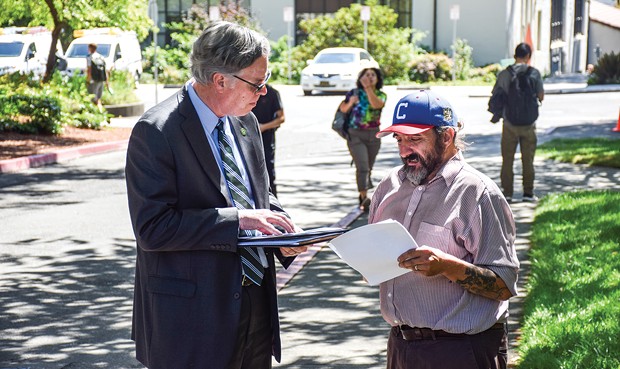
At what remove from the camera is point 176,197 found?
3.63m

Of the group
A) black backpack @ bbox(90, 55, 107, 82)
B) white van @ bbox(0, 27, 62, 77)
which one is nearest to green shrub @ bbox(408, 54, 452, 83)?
white van @ bbox(0, 27, 62, 77)

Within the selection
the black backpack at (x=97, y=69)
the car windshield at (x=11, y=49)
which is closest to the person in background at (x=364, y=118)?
the black backpack at (x=97, y=69)

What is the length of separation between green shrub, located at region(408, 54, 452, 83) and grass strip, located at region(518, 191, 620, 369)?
3165 cm

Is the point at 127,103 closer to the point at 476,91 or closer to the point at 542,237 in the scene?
the point at 476,91

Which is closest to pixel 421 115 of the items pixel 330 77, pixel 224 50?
pixel 224 50

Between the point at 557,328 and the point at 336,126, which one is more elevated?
the point at 336,126

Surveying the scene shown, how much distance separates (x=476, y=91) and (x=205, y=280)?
34.8 metres

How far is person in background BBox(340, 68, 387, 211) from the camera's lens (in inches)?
476

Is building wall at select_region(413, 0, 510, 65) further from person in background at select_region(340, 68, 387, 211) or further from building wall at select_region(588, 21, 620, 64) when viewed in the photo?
person in background at select_region(340, 68, 387, 211)

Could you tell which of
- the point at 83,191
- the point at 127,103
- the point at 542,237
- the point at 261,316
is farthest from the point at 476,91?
the point at 261,316

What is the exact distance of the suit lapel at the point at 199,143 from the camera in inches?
144

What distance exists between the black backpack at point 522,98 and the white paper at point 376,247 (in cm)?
941

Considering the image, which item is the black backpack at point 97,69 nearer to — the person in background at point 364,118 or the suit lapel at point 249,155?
the person in background at point 364,118

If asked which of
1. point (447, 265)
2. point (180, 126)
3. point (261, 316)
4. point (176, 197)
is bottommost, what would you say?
point (261, 316)
